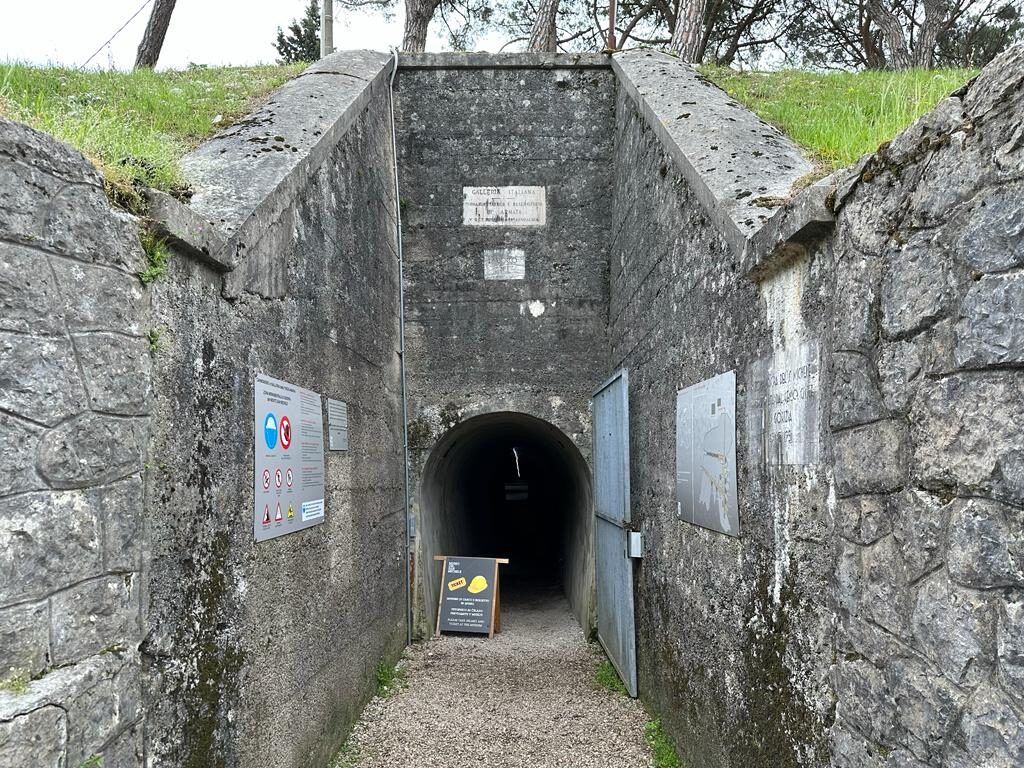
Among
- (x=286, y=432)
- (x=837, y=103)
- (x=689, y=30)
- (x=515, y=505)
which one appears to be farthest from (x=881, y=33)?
(x=286, y=432)

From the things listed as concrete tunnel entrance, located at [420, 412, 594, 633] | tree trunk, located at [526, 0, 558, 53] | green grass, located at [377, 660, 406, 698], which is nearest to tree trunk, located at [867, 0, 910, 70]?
tree trunk, located at [526, 0, 558, 53]

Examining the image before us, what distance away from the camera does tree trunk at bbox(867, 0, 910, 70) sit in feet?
39.9

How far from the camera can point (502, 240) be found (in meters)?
6.96

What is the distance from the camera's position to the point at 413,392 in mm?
6852

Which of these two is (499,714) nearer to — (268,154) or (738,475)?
(738,475)

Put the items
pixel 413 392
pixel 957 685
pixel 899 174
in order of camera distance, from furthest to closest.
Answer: pixel 413 392, pixel 899 174, pixel 957 685

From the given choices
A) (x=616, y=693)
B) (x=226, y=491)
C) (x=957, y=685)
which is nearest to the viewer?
(x=957, y=685)

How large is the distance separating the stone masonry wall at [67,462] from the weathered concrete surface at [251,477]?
201 mm

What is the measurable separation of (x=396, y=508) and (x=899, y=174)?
5.18m

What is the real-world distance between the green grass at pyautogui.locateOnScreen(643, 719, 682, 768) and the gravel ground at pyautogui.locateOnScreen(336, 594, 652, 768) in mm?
61

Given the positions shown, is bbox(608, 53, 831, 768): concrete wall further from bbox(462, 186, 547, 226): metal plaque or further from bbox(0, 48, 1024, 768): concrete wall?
bbox(462, 186, 547, 226): metal plaque

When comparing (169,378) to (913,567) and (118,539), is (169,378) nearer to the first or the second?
(118,539)

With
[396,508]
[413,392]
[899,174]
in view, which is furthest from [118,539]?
[413,392]

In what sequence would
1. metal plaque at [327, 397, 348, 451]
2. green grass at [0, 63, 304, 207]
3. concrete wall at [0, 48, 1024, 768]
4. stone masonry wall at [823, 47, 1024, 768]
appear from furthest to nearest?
metal plaque at [327, 397, 348, 451] < green grass at [0, 63, 304, 207] < concrete wall at [0, 48, 1024, 768] < stone masonry wall at [823, 47, 1024, 768]
